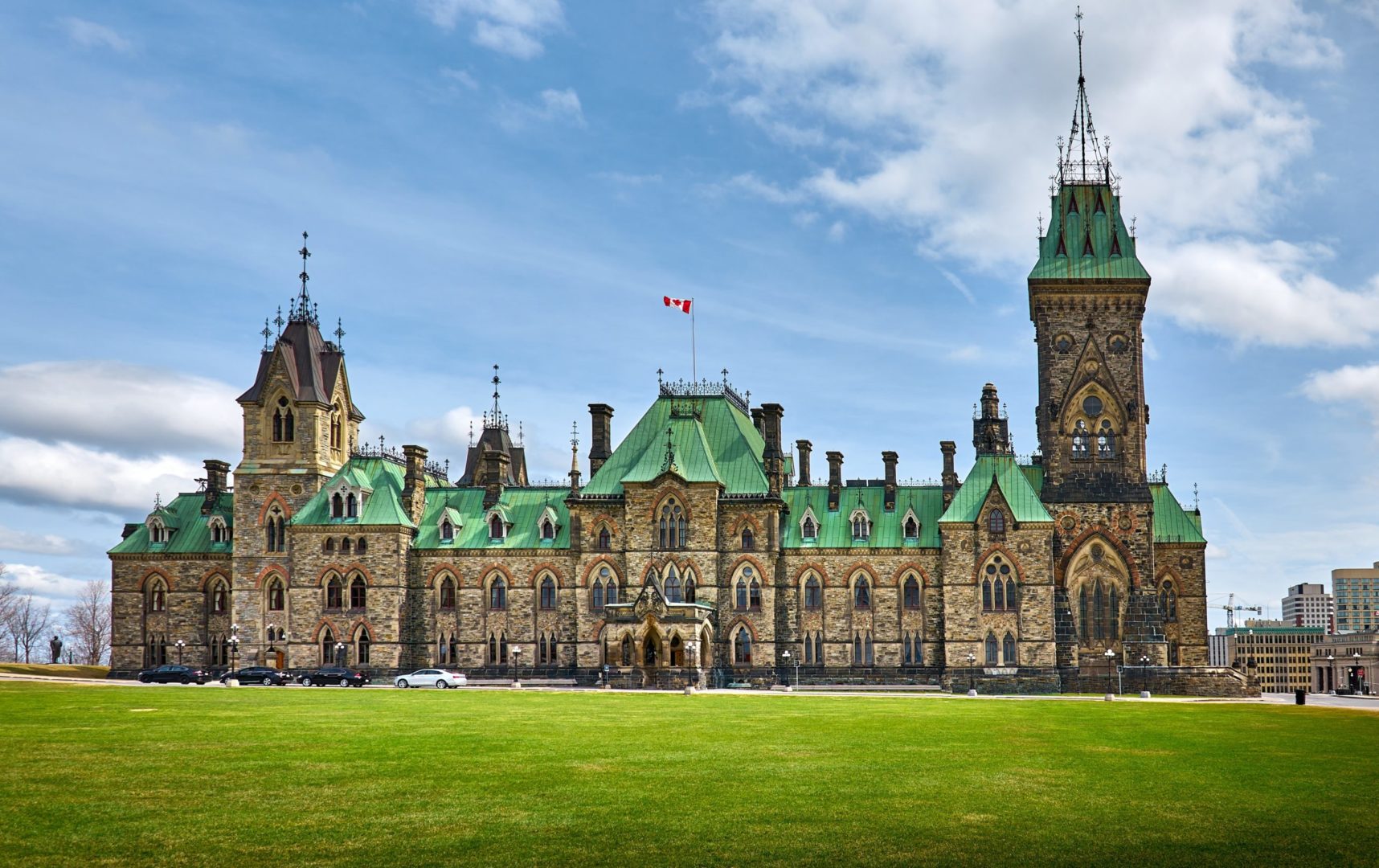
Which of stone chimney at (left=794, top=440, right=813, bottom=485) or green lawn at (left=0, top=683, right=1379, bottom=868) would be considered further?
A: stone chimney at (left=794, top=440, right=813, bottom=485)

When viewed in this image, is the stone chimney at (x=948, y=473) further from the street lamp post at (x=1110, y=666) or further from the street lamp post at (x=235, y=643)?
the street lamp post at (x=235, y=643)

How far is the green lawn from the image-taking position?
1923 centimetres

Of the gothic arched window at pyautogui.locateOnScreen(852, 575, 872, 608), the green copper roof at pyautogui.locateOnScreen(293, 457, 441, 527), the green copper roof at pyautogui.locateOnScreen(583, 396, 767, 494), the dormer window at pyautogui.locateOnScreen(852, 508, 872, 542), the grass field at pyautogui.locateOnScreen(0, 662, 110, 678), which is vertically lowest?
the grass field at pyautogui.locateOnScreen(0, 662, 110, 678)

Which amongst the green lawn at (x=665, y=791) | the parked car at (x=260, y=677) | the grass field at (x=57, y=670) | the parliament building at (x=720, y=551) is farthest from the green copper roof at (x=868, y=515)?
the grass field at (x=57, y=670)

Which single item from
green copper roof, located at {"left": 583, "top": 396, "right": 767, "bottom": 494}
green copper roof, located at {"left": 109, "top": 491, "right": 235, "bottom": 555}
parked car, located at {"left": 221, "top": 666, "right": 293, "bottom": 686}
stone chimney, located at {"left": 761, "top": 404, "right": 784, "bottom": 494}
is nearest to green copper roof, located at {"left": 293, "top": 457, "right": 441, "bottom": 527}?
green copper roof, located at {"left": 109, "top": 491, "right": 235, "bottom": 555}

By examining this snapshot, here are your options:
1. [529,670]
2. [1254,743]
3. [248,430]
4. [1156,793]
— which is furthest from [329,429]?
[1156,793]

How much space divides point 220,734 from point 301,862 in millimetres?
16237

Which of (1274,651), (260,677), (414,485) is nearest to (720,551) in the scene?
(414,485)

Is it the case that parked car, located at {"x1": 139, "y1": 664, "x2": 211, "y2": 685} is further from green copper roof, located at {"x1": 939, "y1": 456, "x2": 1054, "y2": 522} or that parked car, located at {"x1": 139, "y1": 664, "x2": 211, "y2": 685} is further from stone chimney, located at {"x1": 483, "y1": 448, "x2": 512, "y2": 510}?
green copper roof, located at {"x1": 939, "y1": 456, "x2": 1054, "y2": 522}

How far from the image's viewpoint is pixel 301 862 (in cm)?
1811

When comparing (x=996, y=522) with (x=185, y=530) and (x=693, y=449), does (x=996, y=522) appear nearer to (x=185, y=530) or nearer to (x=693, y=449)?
(x=693, y=449)

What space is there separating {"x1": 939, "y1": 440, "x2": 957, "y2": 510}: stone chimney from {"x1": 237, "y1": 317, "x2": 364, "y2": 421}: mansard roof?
37.7 m

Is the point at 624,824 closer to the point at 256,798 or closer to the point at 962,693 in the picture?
the point at 256,798

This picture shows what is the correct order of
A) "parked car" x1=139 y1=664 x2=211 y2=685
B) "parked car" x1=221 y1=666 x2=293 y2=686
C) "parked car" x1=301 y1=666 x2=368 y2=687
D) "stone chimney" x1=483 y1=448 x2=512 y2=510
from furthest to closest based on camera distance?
"stone chimney" x1=483 y1=448 x2=512 y2=510 < "parked car" x1=139 y1=664 x2=211 y2=685 < "parked car" x1=301 y1=666 x2=368 y2=687 < "parked car" x1=221 y1=666 x2=293 y2=686
